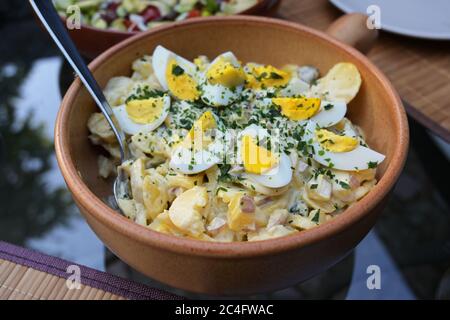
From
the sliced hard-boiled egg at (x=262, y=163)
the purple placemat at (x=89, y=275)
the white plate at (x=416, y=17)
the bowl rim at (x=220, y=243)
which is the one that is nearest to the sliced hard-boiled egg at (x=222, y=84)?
the sliced hard-boiled egg at (x=262, y=163)

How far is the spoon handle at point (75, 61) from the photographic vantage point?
88 cm

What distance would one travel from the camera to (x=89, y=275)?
0.81m

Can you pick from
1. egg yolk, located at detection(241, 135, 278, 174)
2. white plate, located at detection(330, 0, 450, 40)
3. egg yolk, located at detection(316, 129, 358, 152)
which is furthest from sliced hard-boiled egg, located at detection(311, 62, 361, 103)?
white plate, located at detection(330, 0, 450, 40)

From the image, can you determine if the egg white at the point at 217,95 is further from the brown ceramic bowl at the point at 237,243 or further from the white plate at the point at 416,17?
the white plate at the point at 416,17

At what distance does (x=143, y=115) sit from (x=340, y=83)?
380mm

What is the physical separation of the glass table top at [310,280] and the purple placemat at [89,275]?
0.12 m

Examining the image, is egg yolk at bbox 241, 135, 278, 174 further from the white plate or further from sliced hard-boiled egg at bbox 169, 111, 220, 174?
the white plate

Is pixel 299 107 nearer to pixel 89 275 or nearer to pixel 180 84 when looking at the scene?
pixel 180 84

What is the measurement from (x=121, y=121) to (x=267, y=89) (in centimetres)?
28

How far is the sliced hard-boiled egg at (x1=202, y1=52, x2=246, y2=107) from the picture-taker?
0.91 meters

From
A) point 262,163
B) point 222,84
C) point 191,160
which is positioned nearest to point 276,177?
point 262,163

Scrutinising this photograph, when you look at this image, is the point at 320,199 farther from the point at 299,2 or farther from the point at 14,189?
the point at 299,2

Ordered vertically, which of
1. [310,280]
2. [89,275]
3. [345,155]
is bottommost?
[310,280]

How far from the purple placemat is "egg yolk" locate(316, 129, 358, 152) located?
354mm
